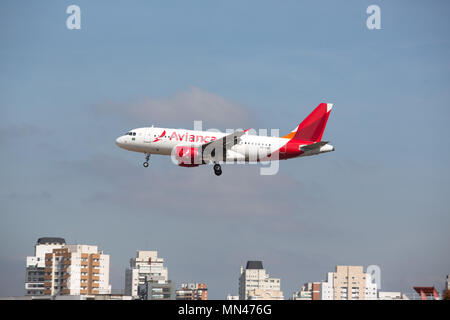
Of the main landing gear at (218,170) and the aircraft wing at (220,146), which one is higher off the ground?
the aircraft wing at (220,146)

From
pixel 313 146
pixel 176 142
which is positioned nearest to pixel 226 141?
pixel 176 142

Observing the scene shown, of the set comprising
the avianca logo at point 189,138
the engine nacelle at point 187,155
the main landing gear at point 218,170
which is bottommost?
the main landing gear at point 218,170

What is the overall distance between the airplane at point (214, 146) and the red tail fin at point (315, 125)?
1.08m

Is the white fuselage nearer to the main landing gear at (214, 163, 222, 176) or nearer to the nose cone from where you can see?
the nose cone

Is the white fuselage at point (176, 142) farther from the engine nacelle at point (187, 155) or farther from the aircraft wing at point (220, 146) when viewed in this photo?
the aircraft wing at point (220, 146)

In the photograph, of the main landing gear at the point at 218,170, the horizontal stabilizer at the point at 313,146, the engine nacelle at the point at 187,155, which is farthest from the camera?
the horizontal stabilizer at the point at 313,146

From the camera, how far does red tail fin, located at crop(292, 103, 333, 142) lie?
118m

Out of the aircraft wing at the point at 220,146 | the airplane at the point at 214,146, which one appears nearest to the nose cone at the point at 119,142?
the airplane at the point at 214,146

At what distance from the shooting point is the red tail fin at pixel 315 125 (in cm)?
11775

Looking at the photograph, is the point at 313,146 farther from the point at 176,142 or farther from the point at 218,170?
the point at 176,142

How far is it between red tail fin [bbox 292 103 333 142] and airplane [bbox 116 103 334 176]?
108 centimetres

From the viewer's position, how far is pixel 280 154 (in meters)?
112

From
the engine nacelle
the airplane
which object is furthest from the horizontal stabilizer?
the engine nacelle
